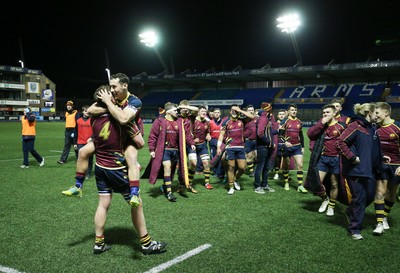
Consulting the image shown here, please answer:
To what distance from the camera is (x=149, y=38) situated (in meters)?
45.3

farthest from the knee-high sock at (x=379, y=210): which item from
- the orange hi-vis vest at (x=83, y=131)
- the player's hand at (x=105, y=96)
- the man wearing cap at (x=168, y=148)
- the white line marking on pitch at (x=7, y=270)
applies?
the orange hi-vis vest at (x=83, y=131)

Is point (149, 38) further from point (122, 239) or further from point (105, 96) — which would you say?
point (105, 96)

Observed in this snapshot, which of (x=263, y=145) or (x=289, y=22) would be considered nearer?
(x=263, y=145)

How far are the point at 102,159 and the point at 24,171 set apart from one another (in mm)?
7502

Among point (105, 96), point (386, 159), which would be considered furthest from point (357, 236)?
point (105, 96)

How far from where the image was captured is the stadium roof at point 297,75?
37281 millimetres

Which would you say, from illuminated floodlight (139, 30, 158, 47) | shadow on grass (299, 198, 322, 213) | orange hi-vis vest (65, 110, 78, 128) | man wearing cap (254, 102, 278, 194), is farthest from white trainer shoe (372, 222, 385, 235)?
illuminated floodlight (139, 30, 158, 47)

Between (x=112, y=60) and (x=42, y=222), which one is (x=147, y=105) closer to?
(x=112, y=60)

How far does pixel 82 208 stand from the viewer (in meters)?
6.09

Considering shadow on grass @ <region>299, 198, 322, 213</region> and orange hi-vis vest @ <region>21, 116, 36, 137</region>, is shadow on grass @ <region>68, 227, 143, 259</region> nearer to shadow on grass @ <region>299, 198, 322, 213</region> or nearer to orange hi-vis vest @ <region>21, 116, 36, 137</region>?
shadow on grass @ <region>299, 198, 322, 213</region>

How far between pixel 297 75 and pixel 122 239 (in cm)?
4351

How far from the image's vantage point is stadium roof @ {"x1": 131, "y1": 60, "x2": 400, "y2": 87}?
3728 centimetres

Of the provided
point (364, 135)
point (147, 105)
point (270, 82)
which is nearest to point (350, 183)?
point (364, 135)

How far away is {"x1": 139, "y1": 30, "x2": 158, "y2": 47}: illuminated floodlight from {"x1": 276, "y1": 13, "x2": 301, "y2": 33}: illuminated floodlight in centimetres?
1842
